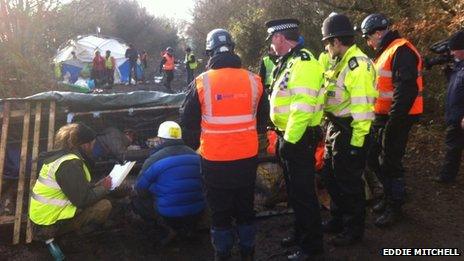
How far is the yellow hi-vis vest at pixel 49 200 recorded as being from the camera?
157 inches

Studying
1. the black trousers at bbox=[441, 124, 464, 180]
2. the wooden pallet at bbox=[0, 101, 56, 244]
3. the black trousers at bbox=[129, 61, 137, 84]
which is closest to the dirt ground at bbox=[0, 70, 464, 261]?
→ the wooden pallet at bbox=[0, 101, 56, 244]

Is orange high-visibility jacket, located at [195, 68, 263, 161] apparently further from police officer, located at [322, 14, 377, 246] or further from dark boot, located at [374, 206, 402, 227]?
dark boot, located at [374, 206, 402, 227]

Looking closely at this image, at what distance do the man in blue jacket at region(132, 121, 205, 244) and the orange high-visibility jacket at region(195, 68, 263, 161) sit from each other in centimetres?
73

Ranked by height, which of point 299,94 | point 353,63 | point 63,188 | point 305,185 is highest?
point 353,63

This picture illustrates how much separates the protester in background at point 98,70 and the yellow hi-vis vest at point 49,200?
17143mm

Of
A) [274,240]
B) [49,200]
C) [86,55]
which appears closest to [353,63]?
[274,240]

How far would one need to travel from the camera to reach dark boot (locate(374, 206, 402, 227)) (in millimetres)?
4469

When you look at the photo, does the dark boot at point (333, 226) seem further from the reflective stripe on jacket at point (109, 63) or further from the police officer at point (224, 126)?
the reflective stripe on jacket at point (109, 63)

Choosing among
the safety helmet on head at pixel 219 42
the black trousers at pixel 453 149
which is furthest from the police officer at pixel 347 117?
the black trousers at pixel 453 149

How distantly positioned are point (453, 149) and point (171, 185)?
3564 millimetres

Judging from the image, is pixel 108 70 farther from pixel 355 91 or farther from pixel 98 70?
pixel 355 91

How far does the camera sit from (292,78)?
351 cm

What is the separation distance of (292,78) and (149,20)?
4878cm

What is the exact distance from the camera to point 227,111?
348cm
